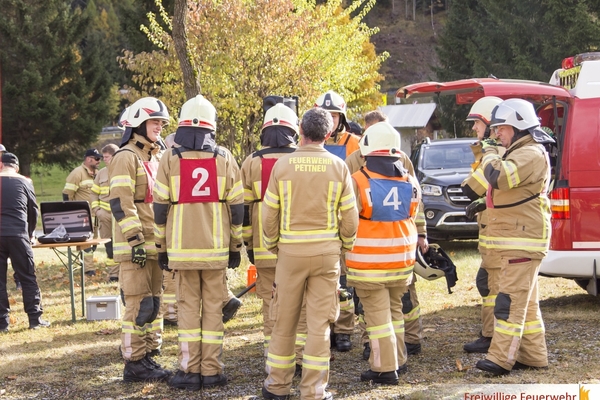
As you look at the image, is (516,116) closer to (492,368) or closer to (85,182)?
(492,368)

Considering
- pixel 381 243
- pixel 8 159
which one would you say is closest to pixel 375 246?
pixel 381 243

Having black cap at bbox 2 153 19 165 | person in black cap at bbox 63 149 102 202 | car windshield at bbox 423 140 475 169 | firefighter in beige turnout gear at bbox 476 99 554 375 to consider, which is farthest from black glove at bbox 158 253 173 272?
car windshield at bbox 423 140 475 169

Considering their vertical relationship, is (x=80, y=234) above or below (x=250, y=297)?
above

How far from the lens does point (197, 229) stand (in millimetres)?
5984

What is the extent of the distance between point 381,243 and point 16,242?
5175mm

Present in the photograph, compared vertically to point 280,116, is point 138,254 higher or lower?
lower

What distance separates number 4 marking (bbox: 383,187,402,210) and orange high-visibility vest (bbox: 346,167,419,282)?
0.28ft

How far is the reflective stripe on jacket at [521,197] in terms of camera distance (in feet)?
19.2

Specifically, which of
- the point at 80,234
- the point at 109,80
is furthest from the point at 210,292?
the point at 109,80

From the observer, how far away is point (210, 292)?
6113 millimetres

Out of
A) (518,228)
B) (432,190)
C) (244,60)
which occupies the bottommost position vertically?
(432,190)

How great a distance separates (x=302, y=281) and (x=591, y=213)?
3891mm

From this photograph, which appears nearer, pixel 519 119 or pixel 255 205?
pixel 519 119

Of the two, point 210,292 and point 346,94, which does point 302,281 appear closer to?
point 210,292
